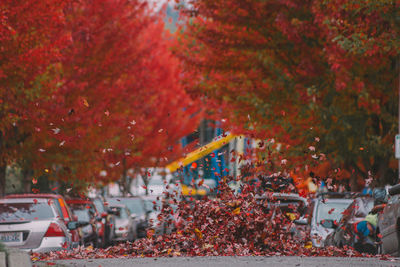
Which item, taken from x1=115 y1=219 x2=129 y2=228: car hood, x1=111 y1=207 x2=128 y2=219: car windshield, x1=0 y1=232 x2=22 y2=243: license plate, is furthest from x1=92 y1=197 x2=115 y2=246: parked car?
x1=0 y1=232 x2=22 y2=243: license plate

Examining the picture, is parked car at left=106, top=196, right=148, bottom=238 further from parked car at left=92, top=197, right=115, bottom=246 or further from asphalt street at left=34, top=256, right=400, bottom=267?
asphalt street at left=34, top=256, right=400, bottom=267

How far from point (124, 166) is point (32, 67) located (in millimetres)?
28985

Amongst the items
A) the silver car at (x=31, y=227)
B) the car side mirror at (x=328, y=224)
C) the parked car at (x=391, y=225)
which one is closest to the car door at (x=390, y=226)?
the parked car at (x=391, y=225)

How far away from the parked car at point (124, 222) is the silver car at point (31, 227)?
1145cm

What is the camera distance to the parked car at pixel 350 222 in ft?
51.4

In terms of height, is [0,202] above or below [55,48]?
below

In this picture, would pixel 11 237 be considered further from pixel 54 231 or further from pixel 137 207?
pixel 137 207

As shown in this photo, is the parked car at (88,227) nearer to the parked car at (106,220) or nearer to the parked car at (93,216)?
the parked car at (93,216)

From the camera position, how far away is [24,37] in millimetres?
20234

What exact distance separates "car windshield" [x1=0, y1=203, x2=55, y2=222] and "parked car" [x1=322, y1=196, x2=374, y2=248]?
5.09 meters

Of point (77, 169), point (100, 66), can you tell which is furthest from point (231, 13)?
point (77, 169)

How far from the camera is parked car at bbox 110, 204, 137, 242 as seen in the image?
2644 cm

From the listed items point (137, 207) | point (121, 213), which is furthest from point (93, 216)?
point (137, 207)

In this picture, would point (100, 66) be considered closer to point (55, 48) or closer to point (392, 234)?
point (55, 48)
